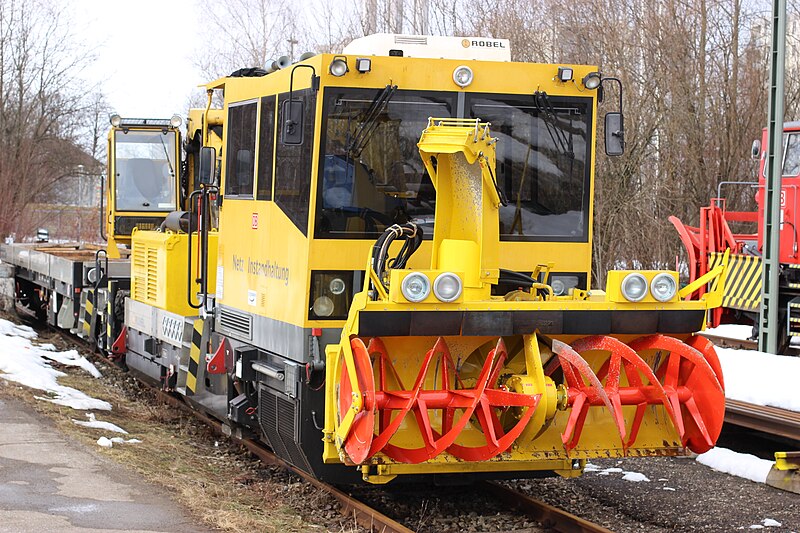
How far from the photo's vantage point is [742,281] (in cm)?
1752

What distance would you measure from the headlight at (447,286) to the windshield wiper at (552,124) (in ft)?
6.71

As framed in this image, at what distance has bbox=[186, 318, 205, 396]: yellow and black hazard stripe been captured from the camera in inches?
379

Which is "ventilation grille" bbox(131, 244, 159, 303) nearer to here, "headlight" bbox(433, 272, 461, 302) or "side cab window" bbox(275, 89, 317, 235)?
"side cab window" bbox(275, 89, 317, 235)

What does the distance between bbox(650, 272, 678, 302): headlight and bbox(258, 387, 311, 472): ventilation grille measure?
8.18 feet

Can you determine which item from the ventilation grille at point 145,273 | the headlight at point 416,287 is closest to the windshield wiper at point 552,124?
the headlight at point 416,287

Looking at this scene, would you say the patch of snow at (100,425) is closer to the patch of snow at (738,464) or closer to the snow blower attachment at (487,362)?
the snow blower attachment at (487,362)

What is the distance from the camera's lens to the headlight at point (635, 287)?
21.5ft

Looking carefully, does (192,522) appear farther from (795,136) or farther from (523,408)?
(795,136)

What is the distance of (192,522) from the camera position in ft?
22.0

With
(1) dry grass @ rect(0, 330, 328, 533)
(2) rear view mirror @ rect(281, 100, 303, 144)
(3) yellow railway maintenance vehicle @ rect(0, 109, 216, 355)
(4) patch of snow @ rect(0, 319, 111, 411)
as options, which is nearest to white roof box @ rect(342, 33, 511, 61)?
(2) rear view mirror @ rect(281, 100, 303, 144)

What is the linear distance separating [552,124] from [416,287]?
88.1 inches

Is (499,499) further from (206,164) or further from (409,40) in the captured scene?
(206,164)

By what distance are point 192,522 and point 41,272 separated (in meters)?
12.0

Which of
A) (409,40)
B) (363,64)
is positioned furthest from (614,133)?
(363,64)
